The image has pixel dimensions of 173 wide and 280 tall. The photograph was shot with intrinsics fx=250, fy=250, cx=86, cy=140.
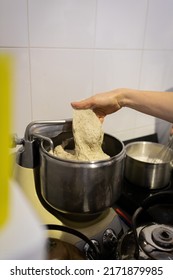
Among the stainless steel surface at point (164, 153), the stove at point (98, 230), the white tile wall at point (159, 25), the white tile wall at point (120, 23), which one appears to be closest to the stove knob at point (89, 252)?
the stove at point (98, 230)

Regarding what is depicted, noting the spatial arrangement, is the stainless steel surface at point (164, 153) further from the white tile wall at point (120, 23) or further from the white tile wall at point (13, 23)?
the white tile wall at point (13, 23)

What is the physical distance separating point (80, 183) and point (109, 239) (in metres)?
0.16

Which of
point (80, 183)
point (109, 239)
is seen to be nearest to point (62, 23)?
point (80, 183)

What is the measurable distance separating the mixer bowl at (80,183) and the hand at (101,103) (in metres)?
0.16

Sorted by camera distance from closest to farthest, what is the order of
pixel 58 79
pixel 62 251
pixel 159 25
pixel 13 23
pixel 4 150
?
pixel 4 150, pixel 62 251, pixel 13 23, pixel 58 79, pixel 159 25

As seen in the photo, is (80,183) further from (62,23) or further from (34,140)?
(62,23)

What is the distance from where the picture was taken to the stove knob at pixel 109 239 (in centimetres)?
54

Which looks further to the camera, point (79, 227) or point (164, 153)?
point (164, 153)

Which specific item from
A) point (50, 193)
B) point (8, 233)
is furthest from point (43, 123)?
point (8, 233)

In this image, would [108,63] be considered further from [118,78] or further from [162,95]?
[162,95]

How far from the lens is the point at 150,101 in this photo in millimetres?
673

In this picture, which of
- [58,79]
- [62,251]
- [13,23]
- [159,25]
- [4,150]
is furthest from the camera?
[159,25]

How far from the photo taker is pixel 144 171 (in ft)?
2.35

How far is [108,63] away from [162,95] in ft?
0.66
